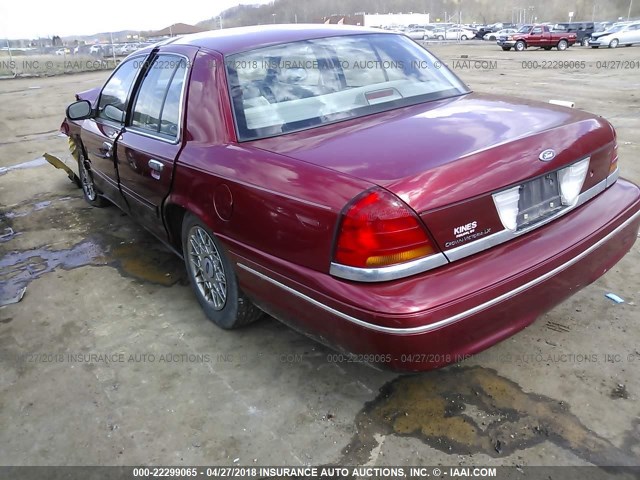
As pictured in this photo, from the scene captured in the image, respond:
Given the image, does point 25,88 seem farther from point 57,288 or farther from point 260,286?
point 260,286

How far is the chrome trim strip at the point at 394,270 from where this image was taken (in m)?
2.07

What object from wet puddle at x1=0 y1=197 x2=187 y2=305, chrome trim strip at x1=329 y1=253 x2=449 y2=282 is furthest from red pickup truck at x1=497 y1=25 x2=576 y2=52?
chrome trim strip at x1=329 y1=253 x2=449 y2=282

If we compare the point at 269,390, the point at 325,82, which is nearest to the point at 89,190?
the point at 325,82

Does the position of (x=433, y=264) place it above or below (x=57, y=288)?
above

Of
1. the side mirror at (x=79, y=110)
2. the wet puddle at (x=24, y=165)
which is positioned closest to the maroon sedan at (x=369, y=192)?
the side mirror at (x=79, y=110)

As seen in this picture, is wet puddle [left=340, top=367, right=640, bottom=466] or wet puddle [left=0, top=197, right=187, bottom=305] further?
wet puddle [left=0, top=197, right=187, bottom=305]

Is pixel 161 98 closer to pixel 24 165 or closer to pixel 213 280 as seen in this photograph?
pixel 213 280

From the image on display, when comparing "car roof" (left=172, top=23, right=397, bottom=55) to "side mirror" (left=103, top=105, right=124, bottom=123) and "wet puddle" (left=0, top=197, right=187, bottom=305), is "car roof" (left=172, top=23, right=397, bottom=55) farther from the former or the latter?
"wet puddle" (left=0, top=197, right=187, bottom=305)

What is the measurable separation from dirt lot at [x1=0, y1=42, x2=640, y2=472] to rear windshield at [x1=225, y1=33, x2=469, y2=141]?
1.26m

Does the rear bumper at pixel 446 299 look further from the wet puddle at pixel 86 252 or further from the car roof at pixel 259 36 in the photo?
the wet puddle at pixel 86 252

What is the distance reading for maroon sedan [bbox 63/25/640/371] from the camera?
2074 millimetres

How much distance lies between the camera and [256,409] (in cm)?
260

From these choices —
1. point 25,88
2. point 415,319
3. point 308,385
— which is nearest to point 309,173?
point 415,319

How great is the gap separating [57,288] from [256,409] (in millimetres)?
2114
